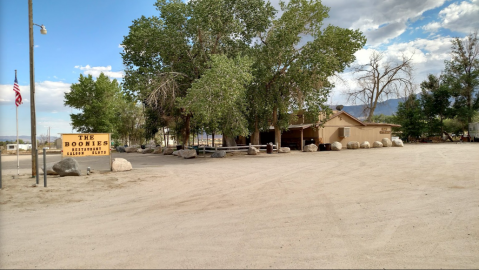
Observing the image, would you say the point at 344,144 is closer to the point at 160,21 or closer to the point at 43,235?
the point at 160,21

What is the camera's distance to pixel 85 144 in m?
12.8

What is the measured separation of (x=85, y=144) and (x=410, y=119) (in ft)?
141

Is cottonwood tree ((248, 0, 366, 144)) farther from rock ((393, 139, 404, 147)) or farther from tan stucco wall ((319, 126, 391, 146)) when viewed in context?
rock ((393, 139, 404, 147))

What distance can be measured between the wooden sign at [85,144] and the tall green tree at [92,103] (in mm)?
26851

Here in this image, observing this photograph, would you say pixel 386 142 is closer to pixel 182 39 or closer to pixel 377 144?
pixel 377 144

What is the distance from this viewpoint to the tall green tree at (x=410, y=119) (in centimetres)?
3988

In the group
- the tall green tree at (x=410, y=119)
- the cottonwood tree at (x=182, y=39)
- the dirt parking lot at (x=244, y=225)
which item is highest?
the cottonwood tree at (x=182, y=39)

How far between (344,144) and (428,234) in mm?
27940

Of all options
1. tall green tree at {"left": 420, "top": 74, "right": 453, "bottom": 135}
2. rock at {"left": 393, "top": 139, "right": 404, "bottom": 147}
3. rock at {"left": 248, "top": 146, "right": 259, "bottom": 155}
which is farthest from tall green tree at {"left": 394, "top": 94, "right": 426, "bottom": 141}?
rock at {"left": 248, "top": 146, "right": 259, "bottom": 155}

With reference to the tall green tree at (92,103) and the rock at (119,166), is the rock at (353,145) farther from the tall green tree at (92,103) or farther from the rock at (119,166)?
the tall green tree at (92,103)

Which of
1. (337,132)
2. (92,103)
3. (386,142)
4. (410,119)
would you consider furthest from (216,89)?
(410,119)

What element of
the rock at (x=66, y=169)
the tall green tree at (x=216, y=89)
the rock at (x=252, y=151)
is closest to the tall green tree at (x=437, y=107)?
the rock at (x=252, y=151)

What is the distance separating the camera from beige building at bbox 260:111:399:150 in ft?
97.3

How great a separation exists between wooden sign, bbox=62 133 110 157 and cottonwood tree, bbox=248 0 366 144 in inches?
518
